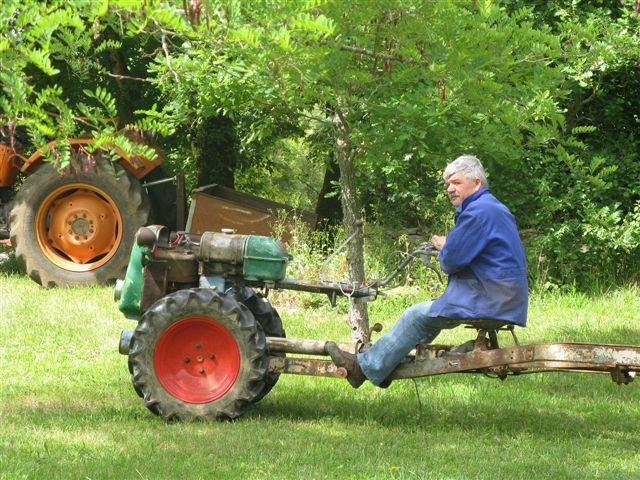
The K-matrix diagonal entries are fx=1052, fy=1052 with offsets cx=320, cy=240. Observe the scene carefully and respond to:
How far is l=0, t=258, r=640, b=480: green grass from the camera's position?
5539mm

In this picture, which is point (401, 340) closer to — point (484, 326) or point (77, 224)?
point (484, 326)

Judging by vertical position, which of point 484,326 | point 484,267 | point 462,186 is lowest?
point 484,326

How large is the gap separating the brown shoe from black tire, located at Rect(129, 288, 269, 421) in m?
0.42

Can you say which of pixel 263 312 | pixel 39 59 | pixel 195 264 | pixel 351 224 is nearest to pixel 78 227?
pixel 351 224

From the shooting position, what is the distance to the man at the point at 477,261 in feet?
19.5

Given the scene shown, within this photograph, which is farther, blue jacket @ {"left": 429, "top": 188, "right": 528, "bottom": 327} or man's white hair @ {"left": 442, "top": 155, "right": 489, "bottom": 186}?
man's white hair @ {"left": 442, "top": 155, "right": 489, "bottom": 186}

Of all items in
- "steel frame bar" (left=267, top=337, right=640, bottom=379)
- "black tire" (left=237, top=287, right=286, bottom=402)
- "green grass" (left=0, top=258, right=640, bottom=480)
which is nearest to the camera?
"green grass" (left=0, top=258, right=640, bottom=480)

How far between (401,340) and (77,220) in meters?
6.60

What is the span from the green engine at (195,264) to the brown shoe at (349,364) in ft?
2.04

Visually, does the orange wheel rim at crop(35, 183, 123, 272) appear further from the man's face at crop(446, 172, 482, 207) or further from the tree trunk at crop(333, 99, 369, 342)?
the man's face at crop(446, 172, 482, 207)

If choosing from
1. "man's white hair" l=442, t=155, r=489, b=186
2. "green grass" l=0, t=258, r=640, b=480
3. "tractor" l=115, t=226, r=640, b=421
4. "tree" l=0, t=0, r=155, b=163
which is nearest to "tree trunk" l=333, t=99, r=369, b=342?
"green grass" l=0, t=258, r=640, b=480

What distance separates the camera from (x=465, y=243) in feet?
19.5

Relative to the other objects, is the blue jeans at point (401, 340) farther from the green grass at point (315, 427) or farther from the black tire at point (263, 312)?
the black tire at point (263, 312)

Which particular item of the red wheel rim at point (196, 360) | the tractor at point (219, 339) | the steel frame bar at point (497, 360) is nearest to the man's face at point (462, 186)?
the tractor at point (219, 339)
